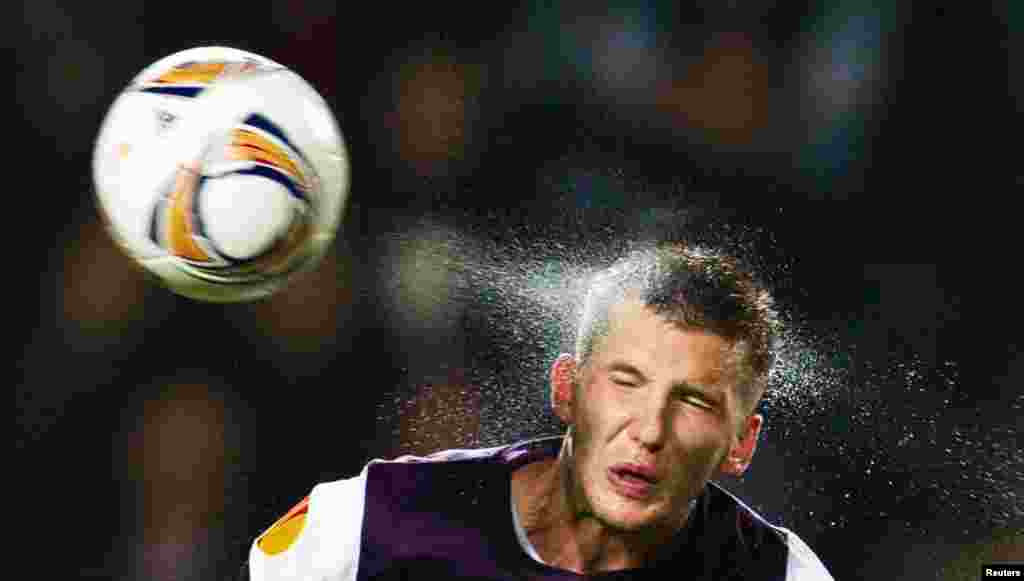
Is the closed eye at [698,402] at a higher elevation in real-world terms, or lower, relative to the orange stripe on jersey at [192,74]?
lower

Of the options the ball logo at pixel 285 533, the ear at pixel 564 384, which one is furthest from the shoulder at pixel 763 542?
the ball logo at pixel 285 533

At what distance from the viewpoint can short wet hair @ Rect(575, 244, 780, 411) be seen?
2.56 m

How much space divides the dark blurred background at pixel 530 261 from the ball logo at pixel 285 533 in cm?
95

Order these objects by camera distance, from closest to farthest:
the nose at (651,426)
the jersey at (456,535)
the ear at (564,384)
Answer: the nose at (651,426) < the jersey at (456,535) < the ear at (564,384)

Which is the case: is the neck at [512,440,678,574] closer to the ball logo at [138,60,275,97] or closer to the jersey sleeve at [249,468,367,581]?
the jersey sleeve at [249,468,367,581]

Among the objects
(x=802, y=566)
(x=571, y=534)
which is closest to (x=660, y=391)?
(x=571, y=534)

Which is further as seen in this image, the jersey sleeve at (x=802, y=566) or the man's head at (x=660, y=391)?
the jersey sleeve at (x=802, y=566)

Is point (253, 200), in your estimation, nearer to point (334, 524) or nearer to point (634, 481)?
point (334, 524)

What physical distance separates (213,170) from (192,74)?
219 mm

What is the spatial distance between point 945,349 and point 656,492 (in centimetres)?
184

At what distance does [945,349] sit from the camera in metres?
3.90

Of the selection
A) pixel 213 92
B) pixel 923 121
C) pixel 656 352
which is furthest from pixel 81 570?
pixel 923 121

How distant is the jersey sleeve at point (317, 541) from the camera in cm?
248

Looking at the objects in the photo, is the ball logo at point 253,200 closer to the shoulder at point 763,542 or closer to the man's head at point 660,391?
the man's head at point 660,391
